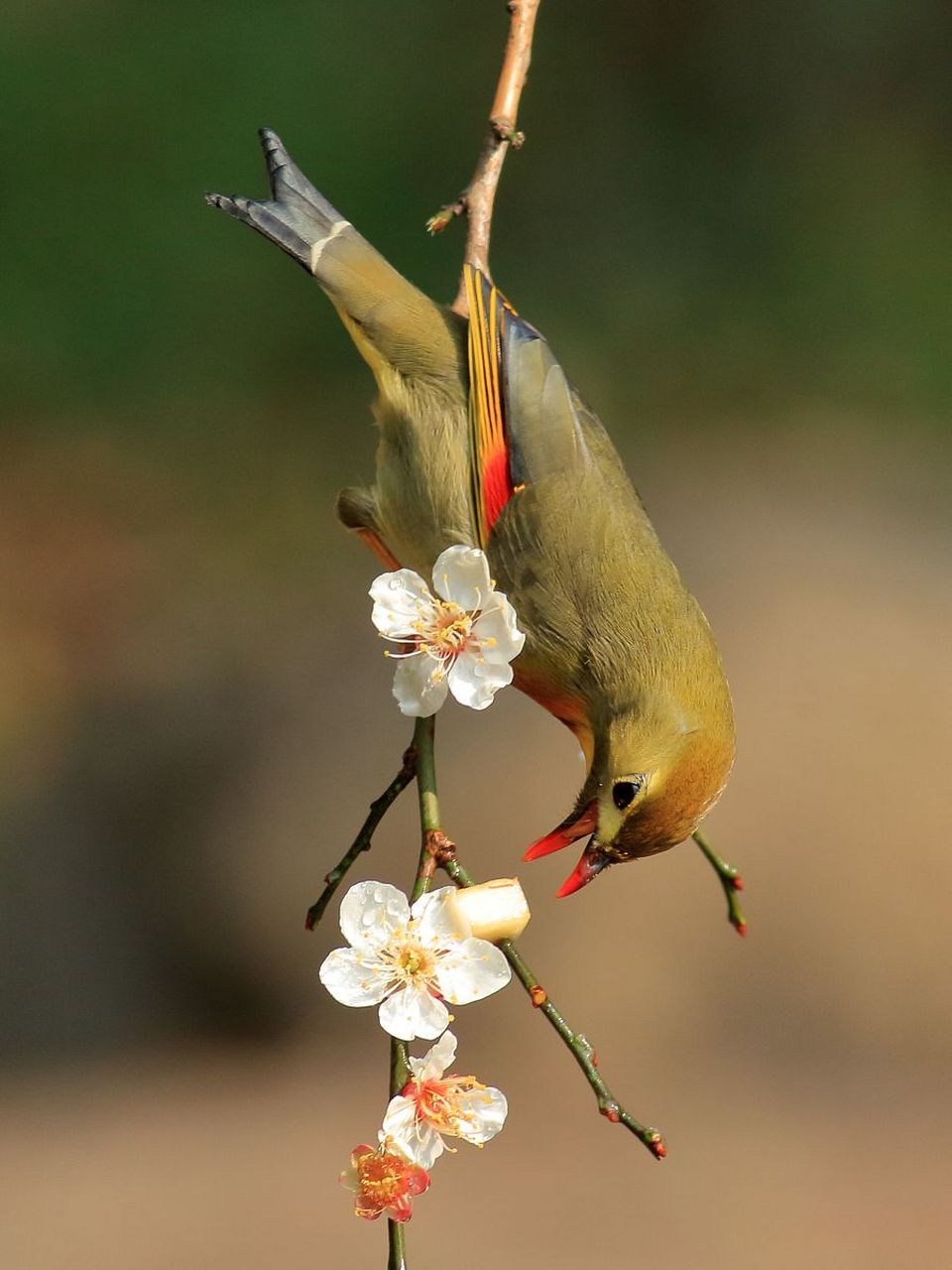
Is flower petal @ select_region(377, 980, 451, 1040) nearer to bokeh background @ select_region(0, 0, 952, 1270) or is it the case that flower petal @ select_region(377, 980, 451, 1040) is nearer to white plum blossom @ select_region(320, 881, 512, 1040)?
white plum blossom @ select_region(320, 881, 512, 1040)

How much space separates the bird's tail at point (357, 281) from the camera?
2.75m

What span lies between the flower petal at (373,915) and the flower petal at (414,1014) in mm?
66

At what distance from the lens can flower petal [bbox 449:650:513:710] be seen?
1868mm

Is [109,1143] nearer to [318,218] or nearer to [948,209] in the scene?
[318,218]

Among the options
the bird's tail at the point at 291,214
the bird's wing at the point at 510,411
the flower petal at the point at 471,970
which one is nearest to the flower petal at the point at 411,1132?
the flower petal at the point at 471,970

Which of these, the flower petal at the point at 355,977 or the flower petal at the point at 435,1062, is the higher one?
the flower petal at the point at 355,977

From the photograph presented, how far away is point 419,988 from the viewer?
5.46 feet

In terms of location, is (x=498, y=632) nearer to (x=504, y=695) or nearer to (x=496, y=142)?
(x=496, y=142)

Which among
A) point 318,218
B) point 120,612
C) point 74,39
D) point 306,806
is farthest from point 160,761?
point 74,39

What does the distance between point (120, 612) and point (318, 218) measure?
393 centimetres

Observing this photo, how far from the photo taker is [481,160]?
8.77ft

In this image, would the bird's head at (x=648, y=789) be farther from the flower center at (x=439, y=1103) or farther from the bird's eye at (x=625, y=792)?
the flower center at (x=439, y=1103)

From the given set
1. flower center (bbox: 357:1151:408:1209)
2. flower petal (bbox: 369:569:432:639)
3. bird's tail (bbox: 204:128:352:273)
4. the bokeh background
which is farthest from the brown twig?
the bokeh background

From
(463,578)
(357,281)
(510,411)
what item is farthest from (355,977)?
(357,281)
